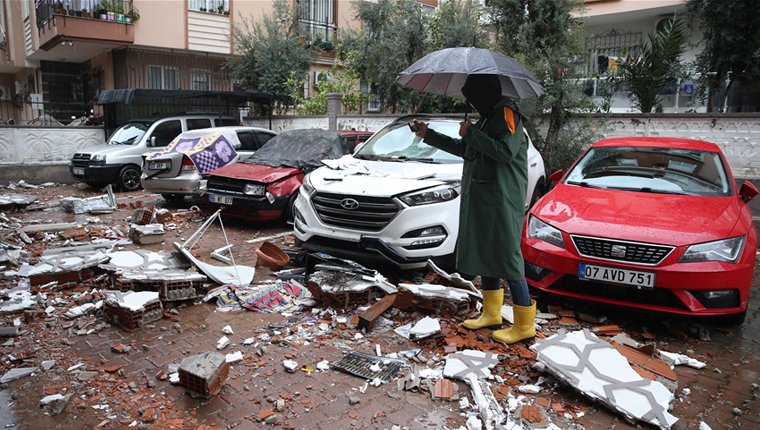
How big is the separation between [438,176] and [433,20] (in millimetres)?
10308

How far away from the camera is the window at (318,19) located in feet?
66.4

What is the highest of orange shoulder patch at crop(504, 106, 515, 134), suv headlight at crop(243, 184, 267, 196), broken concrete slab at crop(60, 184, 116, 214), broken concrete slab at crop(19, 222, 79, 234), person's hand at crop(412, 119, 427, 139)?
orange shoulder patch at crop(504, 106, 515, 134)

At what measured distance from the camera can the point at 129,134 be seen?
1283 centimetres

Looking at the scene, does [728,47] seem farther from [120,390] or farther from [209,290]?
[120,390]

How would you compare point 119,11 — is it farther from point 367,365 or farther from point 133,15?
point 367,365

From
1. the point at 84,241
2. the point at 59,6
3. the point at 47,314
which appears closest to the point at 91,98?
the point at 59,6

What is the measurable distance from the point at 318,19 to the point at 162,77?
22.0 ft

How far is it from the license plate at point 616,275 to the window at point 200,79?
18.1m

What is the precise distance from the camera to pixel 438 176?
17.7 ft

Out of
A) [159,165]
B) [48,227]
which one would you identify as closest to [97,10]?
[159,165]

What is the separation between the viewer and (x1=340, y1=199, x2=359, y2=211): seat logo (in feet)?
16.9

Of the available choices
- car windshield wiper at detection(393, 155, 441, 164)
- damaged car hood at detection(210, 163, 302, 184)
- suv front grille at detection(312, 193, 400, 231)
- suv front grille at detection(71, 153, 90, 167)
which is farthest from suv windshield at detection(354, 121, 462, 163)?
suv front grille at detection(71, 153, 90, 167)

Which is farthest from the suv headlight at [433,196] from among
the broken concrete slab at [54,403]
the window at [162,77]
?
the window at [162,77]

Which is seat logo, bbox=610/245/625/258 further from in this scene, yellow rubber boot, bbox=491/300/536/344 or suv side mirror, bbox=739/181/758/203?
suv side mirror, bbox=739/181/758/203
